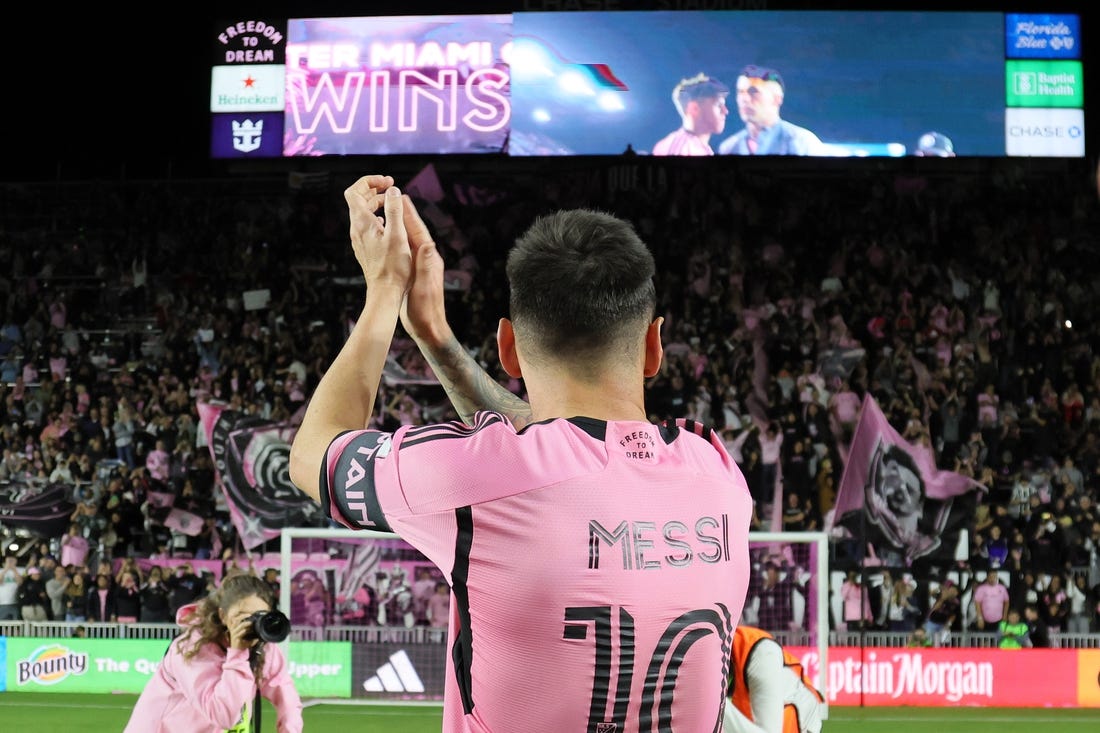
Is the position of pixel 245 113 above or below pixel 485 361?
above

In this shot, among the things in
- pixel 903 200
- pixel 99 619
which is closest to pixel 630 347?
pixel 99 619

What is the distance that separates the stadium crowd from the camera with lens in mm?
11140

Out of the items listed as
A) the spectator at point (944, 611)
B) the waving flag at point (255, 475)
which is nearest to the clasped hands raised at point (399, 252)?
the waving flag at point (255, 475)

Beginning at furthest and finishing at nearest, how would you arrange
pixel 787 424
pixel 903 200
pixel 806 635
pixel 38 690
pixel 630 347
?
Answer: pixel 903 200 < pixel 787 424 < pixel 38 690 < pixel 806 635 < pixel 630 347

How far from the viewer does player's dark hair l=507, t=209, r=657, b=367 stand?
199 cm

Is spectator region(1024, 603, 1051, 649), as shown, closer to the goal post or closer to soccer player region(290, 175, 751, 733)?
the goal post

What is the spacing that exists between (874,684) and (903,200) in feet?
41.5

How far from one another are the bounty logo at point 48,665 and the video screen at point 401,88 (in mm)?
12011

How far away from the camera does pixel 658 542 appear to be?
6.30 ft

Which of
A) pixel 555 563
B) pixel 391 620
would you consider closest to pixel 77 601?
pixel 391 620

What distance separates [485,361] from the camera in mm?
22469

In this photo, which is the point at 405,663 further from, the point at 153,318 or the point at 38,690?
the point at 153,318

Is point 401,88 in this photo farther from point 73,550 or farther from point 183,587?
point 183,587

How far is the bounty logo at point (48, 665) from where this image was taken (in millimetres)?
17656
